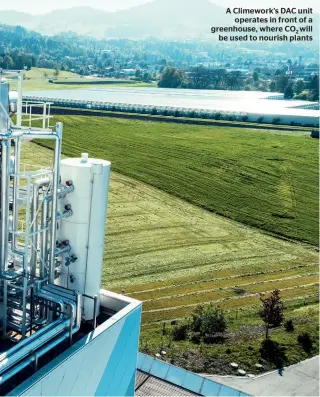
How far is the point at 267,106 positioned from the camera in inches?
4072

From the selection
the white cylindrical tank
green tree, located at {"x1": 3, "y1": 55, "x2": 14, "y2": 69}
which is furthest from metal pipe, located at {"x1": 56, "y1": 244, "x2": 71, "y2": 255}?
green tree, located at {"x1": 3, "y1": 55, "x2": 14, "y2": 69}

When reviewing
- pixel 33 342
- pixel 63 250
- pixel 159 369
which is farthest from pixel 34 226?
pixel 159 369

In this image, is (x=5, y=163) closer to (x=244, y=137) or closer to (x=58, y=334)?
(x=58, y=334)

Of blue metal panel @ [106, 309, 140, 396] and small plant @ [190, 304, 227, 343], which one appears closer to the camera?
blue metal panel @ [106, 309, 140, 396]

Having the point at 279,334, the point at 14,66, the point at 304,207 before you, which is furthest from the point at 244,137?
the point at 14,66

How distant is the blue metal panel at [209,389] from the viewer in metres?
17.6

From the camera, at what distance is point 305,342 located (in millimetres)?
24562

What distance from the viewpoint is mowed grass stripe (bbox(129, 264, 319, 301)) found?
28.1 meters

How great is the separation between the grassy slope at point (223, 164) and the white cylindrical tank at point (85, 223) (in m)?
28.5

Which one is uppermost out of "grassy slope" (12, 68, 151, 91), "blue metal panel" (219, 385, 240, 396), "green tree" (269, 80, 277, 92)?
"green tree" (269, 80, 277, 92)

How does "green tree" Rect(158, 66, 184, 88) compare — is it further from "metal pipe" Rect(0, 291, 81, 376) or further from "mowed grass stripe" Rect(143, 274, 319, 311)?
"metal pipe" Rect(0, 291, 81, 376)

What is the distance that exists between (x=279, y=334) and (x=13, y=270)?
17202mm

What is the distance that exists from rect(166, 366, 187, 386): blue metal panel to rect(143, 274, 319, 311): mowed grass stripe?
Answer: 27.9 feet

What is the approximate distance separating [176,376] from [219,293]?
1116 centimetres
